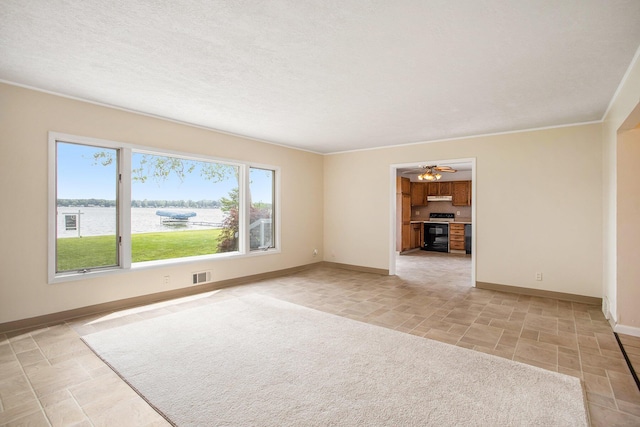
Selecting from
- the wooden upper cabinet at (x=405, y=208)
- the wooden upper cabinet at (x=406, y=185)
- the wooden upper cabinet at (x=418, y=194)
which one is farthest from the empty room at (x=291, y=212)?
the wooden upper cabinet at (x=418, y=194)

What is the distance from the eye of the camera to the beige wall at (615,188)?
114 inches

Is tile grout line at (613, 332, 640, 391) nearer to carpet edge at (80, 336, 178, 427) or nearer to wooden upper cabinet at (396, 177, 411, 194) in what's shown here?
carpet edge at (80, 336, 178, 427)

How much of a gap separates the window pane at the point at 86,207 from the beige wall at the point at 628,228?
633 cm

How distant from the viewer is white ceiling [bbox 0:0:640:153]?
2.12m

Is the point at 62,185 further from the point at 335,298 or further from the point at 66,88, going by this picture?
the point at 335,298

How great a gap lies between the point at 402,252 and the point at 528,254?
501 centimetres

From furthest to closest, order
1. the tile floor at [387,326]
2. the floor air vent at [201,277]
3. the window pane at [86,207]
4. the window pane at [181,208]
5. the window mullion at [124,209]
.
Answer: the floor air vent at [201,277] < the window pane at [181,208] < the window mullion at [124,209] < the window pane at [86,207] < the tile floor at [387,326]

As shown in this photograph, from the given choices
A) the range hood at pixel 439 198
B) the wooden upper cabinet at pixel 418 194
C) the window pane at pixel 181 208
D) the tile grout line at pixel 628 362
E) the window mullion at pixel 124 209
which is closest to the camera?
the tile grout line at pixel 628 362

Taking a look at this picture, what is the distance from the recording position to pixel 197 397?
2312 mm

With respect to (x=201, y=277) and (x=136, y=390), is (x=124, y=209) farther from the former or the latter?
(x=136, y=390)

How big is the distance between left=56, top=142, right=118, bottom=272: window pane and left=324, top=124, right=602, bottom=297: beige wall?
5.15 m

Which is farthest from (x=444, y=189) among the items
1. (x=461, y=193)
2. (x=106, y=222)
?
(x=106, y=222)

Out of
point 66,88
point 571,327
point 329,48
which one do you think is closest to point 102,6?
point 329,48

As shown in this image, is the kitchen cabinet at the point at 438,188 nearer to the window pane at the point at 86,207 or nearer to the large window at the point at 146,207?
the large window at the point at 146,207
